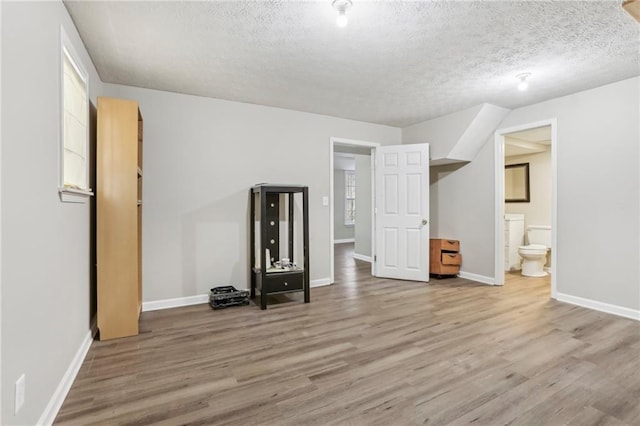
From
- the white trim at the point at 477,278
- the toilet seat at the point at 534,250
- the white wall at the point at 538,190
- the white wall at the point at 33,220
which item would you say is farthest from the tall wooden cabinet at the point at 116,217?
the white wall at the point at 538,190

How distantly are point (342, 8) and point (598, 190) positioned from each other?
330 centimetres

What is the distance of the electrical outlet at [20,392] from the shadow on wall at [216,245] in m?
2.18

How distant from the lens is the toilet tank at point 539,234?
5332 mm

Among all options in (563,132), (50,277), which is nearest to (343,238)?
(563,132)

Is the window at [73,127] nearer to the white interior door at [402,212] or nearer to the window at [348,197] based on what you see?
the white interior door at [402,212]

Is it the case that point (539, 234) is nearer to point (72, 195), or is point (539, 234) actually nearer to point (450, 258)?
point (450, 258)

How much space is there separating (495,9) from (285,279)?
2931 mm

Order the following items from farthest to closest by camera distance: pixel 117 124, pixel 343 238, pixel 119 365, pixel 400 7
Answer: pixel 343 238, pixel 117 124, pixel 119 365, pixel 400 7

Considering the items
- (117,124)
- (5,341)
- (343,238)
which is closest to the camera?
(5,341)

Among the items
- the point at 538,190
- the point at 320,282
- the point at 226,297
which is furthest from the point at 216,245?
the point at 538,190

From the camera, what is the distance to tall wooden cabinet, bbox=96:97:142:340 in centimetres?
258

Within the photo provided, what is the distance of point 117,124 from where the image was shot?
263 centimetres

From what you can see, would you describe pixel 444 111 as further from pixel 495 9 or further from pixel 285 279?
pixel 285 279

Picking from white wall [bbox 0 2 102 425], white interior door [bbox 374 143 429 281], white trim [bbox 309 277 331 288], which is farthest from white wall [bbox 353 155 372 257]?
white wall [bbox 0 2 102 425]
